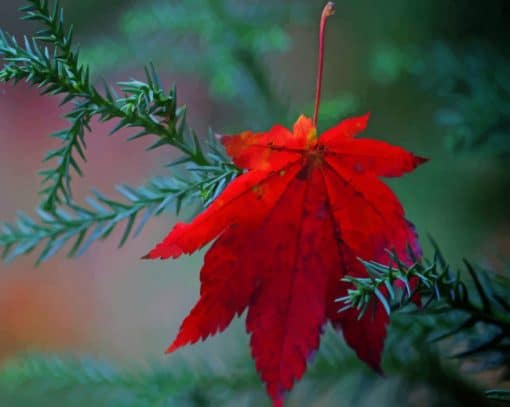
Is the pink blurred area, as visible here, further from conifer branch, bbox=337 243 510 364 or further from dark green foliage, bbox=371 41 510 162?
conifer branch, bbox=337 243 510 364

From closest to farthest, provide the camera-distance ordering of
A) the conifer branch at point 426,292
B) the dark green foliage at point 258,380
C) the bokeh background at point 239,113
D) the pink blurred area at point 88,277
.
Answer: the conifer branch at point 426,292, the dark green foliage at point 258,380, the bokeh background at point 239,113, the pink blurred area at point 88,277

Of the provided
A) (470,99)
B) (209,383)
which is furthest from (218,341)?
(470,99)

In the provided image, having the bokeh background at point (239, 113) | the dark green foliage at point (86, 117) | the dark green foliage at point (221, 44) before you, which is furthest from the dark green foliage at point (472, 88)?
the dark green foliage at point (86, 117)

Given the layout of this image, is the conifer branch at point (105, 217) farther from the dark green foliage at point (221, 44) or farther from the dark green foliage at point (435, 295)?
the dark green foliage at point (221, 44)

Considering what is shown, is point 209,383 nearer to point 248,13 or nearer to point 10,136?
point 248,13

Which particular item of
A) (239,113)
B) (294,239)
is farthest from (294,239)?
(239,113)

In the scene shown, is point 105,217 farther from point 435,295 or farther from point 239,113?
point 239,113
